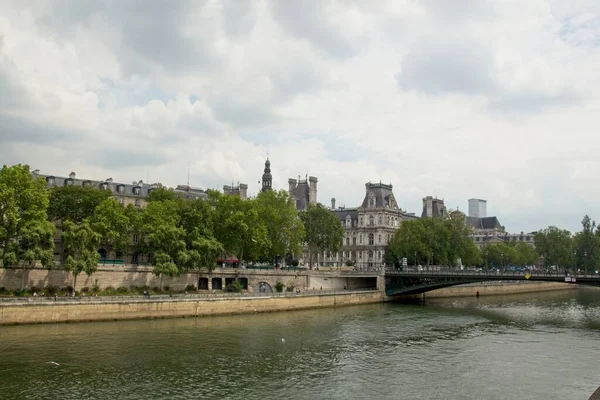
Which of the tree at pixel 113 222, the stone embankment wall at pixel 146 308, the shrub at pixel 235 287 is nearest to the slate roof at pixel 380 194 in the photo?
the stone embankment wall at pixel 146 308

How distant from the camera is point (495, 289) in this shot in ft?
400

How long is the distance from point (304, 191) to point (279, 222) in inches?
2167

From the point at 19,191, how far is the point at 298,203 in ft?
302

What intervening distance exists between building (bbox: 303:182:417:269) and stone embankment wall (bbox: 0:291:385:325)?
66.6 m

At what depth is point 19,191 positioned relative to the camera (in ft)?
210

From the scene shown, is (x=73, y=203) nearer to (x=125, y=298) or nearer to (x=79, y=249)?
(x=79, y=249)

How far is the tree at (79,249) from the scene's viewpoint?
208ft

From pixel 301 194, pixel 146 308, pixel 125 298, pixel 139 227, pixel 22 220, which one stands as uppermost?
pixel 301 194

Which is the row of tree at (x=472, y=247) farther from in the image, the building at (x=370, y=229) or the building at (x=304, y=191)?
the building at (x=304, y=191)

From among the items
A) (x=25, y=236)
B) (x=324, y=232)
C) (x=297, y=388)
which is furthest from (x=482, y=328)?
(x=324, y=232)

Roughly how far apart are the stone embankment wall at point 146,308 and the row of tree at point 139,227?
694cm

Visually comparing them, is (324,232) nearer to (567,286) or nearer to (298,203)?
(298,203)

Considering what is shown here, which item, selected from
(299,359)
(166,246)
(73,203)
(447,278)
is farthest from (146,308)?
(447,278)

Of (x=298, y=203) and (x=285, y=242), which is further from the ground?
(x=298, y=203)
